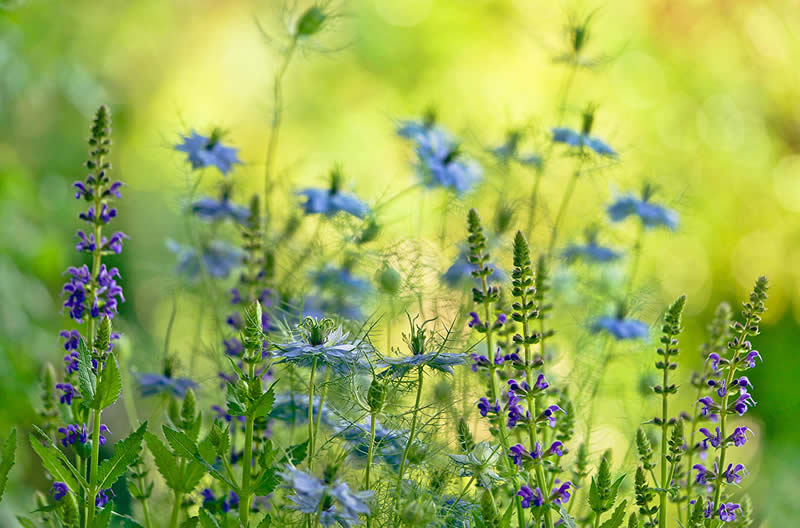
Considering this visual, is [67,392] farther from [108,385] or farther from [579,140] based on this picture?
[579,140]

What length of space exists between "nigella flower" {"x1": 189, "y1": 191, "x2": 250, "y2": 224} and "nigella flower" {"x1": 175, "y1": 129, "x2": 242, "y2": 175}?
6 centimetres

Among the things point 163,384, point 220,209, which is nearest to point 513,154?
point 220,209

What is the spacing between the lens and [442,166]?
3.84ft

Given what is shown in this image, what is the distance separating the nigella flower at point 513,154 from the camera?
1.24m

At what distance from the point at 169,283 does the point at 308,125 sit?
2.61m

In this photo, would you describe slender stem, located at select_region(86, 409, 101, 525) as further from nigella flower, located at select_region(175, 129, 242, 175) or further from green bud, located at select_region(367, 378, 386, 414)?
nigella flower, located at select_region(175, 129, 242, 175)

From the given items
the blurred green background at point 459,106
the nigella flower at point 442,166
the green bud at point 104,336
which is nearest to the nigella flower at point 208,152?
the nigella flower at point 442,166

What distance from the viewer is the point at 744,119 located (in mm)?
3273

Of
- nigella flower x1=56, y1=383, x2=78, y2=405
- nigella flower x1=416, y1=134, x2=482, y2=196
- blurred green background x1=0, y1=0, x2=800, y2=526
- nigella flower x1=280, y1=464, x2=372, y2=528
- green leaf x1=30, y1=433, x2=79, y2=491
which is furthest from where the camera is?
blurred green background x1=0, y1=0, x2=800, y2=526

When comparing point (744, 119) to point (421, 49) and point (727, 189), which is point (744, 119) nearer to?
point (727, 189)

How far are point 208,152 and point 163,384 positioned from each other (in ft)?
1.05

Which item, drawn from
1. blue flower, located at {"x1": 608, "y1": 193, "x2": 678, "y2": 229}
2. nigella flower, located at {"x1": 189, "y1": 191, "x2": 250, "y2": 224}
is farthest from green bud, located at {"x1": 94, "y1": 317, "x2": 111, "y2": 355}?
blue flower, located at {"x1": 608, "y1": 193, "x2": 678, "y2": 229}

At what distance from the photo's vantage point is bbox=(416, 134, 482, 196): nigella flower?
115 centimetres

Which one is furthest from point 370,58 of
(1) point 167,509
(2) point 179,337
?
(1) point 167,509
